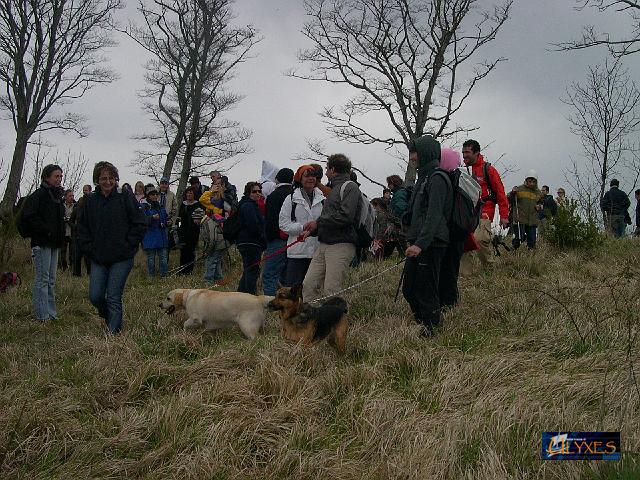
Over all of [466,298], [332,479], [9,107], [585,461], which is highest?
[9,107]

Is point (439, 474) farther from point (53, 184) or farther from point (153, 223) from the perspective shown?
point (153, 223)

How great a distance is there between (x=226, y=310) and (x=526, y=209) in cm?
696

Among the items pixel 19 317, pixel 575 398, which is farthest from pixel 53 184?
pixel 575 398

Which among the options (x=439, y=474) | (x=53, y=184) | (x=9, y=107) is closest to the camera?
(x=439, y=474)

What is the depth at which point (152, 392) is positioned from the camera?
4926 millimetres

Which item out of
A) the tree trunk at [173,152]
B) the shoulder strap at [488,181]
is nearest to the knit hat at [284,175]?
the shoulder strap at [488,181]

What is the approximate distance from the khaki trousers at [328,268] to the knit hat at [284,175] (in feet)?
5.16

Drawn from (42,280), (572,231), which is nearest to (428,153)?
(42,280)

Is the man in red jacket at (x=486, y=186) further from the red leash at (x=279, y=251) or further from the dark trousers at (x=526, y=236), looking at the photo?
the dark trousers at (x=526, y=236)

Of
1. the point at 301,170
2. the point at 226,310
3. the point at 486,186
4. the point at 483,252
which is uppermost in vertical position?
the point at 301,170

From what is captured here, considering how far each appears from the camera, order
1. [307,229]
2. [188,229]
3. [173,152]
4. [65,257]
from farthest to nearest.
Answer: [173,152], [65,257], [188,229], [307,229]

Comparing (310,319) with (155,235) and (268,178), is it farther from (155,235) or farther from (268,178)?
(155,235)

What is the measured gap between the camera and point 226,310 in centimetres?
675

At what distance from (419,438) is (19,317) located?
21.9 ft
